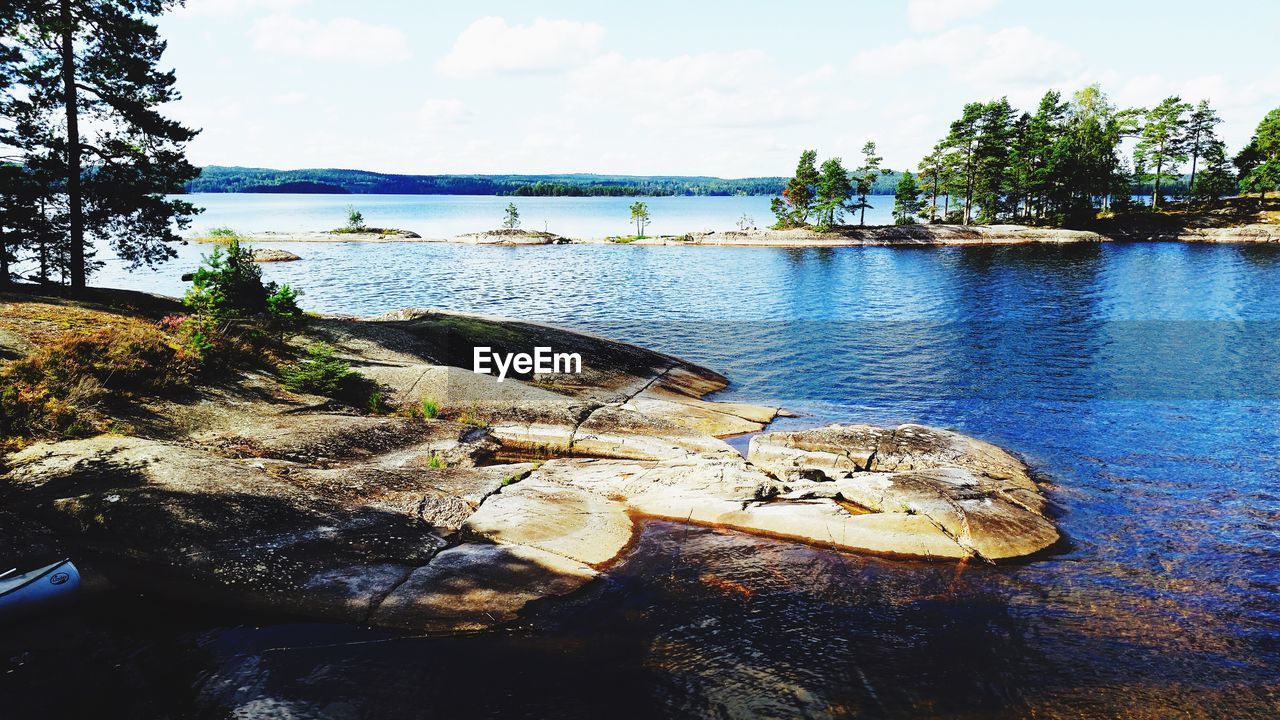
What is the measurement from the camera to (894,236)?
116375 millimetres

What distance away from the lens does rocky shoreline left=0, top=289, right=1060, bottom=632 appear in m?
12.0

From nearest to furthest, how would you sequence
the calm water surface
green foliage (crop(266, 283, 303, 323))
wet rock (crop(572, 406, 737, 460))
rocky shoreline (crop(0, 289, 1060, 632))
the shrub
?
the calm water surface
rocky shoreline (crop(0, 289, 1060, 632))
wet rock (crop(572, 406, 737, 460))
the shrub
green foliage (crop(266, 283, 303, 323))

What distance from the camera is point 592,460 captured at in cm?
1989

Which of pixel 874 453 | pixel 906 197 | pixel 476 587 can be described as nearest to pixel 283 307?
pixel 476 587

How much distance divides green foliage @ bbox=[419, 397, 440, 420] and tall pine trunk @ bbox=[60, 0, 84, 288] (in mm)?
16970

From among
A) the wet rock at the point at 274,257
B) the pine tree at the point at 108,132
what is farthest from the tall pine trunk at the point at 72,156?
the wet rock at the point at 274,257

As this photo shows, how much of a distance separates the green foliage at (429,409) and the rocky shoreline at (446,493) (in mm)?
292

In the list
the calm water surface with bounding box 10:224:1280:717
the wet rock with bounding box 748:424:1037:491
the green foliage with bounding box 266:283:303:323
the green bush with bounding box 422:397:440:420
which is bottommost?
the calm water surface with bounding box 10:224:1280:717

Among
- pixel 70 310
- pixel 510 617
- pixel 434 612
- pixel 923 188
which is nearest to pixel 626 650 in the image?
pixel 510 617

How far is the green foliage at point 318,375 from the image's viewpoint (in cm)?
2102

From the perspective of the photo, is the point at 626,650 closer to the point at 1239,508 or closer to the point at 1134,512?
the point at 1134,512

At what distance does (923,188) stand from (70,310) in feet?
455

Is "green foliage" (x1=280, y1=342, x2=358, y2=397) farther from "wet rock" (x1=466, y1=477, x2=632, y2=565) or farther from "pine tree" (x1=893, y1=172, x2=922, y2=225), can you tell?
"pine tree" (x1=893, y1=172, x2=922, y2=225)

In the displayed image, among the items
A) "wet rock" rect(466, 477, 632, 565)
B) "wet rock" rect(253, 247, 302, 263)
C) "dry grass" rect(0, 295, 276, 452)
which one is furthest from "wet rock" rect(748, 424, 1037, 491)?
"wet rock" rect(253, 247, 302, 263)
